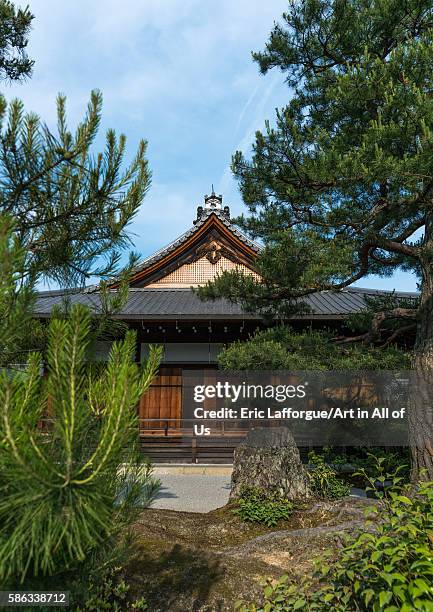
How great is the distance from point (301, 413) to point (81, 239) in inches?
227

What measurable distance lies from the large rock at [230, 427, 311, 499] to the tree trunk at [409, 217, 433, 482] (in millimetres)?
1386

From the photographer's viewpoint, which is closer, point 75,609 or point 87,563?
point 87,563

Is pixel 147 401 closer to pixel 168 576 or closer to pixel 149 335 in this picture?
pixel 149 335

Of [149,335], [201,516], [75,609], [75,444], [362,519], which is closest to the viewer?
[75,444]

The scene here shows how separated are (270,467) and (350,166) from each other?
359 centimetres

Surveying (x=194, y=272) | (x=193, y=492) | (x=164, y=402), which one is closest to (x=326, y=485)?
(x=193, y=492)

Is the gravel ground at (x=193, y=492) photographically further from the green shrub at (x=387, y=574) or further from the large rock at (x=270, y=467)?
the green shrub at (x=387, y=574)

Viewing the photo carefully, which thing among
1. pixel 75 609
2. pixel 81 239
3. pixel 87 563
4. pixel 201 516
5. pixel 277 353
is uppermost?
pixel 81 239

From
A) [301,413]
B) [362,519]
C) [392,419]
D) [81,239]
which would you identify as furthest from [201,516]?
[81,239]

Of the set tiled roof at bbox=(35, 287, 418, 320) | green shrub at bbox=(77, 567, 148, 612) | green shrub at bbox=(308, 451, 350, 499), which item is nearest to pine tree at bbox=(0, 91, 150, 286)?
green shrub at bbox=(77, 567, 148, 612)

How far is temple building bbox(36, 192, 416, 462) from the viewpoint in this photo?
31.3 feet

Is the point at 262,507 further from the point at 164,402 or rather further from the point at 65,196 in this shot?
the point at 164,402

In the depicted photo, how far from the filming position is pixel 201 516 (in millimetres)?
5145

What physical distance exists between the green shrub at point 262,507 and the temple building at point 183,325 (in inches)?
164
